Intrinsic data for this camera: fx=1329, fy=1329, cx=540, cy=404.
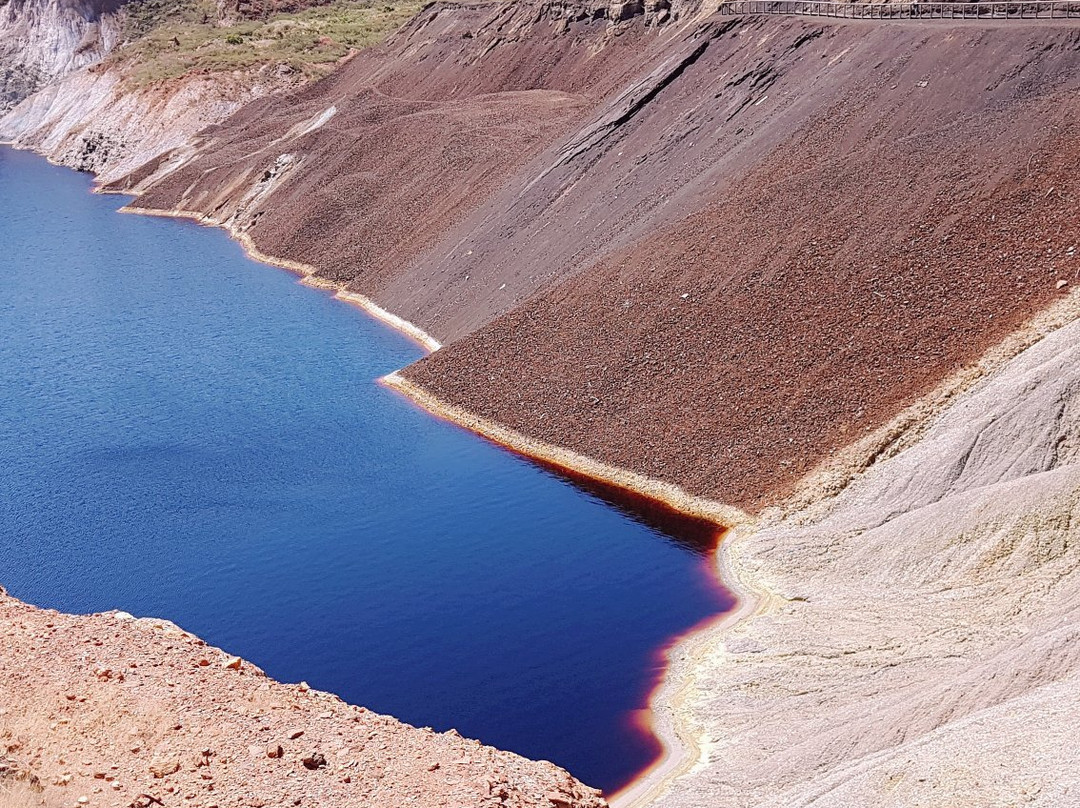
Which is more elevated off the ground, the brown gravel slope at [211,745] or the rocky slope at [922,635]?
the brown gravel slope at [211,745]

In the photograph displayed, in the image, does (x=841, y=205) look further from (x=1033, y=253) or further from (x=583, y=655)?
(x=583, y=655)

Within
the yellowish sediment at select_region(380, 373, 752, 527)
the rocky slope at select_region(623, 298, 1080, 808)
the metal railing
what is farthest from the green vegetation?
the rocky slope at select_region(623, 298, 1080, 808)

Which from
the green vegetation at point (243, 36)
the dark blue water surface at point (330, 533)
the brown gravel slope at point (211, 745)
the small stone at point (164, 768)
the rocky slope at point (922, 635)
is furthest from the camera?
the green vegetation at point (243, 36)

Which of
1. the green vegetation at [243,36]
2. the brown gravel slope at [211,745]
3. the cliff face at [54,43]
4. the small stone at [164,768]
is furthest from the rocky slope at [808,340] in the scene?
the cliff face at [54,43]

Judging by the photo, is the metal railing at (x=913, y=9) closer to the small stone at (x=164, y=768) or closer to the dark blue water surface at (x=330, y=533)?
the dark blue water surface at (x=330, y=533)

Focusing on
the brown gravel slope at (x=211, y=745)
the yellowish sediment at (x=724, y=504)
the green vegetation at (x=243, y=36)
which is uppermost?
the green vegetation at (x=243, y=36)

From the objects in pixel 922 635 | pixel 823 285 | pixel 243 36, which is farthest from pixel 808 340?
pixel 243 36

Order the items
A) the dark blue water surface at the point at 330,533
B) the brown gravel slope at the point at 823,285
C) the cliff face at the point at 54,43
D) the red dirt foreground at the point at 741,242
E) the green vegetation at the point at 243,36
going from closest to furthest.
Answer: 1. the dark blue water surface at the point at 330,533
2. the brown gravel slope at the point at 823,285
3. the red dirt foreground at the point at 741,242
4. the green vegetation at the point at 243,36
5. the cliff face at the point at 54,43
